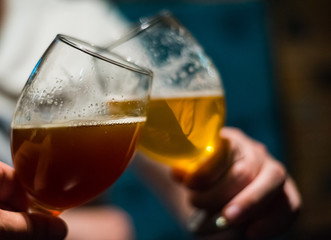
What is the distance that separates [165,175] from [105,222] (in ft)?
1.23

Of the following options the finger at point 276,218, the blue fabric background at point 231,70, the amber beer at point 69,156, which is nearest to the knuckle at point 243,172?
the finger at point 276,218

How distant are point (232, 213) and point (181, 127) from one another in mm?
230

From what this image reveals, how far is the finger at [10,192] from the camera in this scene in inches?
24.5

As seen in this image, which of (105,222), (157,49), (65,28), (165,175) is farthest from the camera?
(65,28)

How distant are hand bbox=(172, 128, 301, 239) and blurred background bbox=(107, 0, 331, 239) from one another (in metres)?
1.61

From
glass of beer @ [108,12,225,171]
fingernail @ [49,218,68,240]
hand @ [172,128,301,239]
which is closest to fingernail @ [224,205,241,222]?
hand @ [172,128,301,239]

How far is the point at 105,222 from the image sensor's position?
1562 millimetres

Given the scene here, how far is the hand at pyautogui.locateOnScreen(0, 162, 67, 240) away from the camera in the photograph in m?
0.49

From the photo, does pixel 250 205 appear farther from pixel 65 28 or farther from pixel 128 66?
pixel 65 28

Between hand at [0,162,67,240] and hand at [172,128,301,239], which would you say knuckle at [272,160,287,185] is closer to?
hand at [172,128,301,239]

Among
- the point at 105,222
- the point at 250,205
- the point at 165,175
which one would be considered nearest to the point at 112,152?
the point at 250,205

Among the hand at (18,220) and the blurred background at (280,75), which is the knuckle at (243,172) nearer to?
the hand at (18,220)

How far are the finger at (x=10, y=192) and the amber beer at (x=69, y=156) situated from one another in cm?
4

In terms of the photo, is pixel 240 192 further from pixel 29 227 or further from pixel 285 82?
pixel 285 82
